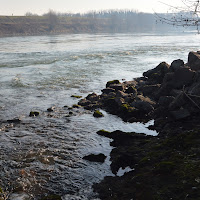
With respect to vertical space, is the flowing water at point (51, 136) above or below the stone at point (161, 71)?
below

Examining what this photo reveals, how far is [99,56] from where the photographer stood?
40.7 m

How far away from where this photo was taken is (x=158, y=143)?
1080 cm

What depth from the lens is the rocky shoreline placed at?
7.42 m

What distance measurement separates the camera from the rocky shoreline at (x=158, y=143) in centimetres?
742

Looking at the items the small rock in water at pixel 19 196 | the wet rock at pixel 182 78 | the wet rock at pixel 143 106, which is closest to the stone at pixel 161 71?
the wet rock at pixel 182 78

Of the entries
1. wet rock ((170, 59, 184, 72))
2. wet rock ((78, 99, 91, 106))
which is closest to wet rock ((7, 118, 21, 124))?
wet rock ((78, 99, 91, 106))

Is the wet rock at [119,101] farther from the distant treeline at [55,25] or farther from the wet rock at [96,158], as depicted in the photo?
the distant treeline at [55,25]

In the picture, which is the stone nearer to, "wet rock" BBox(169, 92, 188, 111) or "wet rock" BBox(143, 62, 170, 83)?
"wet rock" BBox(143, 62, 170, 83)

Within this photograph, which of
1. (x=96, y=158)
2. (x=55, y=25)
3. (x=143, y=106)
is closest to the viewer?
(x=96, y=158)

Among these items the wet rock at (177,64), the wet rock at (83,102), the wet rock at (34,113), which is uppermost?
the wet rock at (177,64)

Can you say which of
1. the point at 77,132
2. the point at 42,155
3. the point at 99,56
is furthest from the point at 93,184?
the point at 99,56

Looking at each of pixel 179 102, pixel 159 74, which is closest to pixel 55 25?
pixel 159 74

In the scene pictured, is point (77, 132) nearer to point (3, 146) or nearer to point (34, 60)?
point (3, 146)

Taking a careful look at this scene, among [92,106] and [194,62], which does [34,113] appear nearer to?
[92,106]
